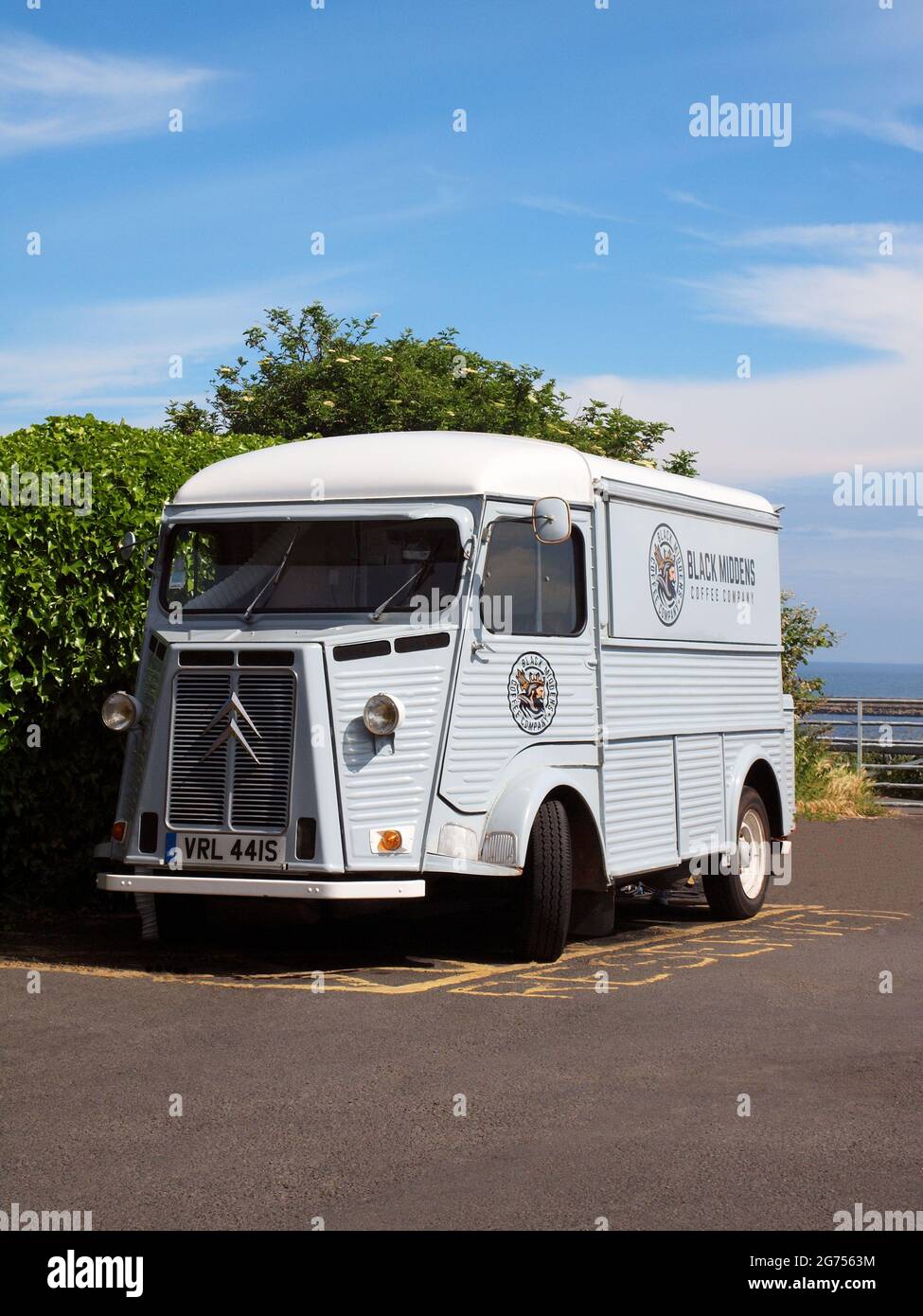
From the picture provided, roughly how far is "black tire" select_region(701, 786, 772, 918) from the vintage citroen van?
1.42m

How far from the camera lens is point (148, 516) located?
1299 cm

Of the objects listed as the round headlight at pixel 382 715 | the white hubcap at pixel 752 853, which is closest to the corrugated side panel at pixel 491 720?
the round headlight at pixel 382 715

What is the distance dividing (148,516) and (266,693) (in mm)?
3036

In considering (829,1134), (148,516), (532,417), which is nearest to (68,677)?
(148,516)

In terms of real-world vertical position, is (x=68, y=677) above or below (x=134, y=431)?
below

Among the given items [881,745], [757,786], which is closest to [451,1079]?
[757,786]

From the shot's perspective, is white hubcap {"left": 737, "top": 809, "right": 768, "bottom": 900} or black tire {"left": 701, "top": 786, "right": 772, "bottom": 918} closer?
black tire {"left": 701, "top": 786, "right": 772, "bottom": 918}

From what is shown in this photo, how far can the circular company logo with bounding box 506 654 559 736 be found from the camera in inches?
435

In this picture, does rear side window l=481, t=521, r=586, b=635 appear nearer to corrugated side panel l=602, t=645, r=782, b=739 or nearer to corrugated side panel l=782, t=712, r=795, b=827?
corrugated side panel l=602, t=645, r=782, b=739

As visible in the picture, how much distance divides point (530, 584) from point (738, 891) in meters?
4.07

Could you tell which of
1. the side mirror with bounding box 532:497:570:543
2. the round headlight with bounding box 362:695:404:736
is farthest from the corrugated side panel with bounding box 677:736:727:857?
the round headlight with bounding box 362:695:404:736

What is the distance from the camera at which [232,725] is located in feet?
34.4

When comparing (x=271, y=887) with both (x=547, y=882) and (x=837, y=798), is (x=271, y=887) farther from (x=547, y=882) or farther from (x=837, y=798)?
(x=837, y=798)

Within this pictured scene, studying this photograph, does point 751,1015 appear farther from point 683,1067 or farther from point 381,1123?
point 381,1123
